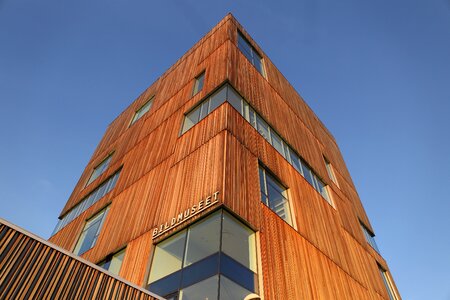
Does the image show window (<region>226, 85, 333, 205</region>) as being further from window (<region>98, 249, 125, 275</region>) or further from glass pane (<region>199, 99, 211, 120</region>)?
window (<region>98, 249, 125, 275</region>)

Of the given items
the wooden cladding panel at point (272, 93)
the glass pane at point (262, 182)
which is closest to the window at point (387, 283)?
the wooden cladding panel at point (272, 93)

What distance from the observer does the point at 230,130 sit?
10906mm

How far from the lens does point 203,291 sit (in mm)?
7523

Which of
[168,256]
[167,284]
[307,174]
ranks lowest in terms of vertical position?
[167,284]

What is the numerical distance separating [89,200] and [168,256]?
36.6 feet

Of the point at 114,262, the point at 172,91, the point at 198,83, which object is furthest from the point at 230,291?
the point at 172,91

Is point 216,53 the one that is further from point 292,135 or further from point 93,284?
point 93,284

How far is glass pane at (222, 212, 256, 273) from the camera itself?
8.16 meters

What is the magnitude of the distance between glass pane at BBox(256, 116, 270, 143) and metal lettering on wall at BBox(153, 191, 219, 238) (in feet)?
17.8

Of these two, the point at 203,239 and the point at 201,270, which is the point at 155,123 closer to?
the point at 203,239

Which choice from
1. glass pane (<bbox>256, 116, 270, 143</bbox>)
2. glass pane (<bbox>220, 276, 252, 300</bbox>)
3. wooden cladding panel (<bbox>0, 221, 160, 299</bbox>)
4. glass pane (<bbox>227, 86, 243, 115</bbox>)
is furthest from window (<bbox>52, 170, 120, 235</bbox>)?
glass pane (<bbox>220, 276, 252, 300</bbox>)

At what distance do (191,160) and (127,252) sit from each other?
4084 millimetres

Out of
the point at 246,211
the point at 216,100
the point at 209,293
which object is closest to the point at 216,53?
the point at 216,100

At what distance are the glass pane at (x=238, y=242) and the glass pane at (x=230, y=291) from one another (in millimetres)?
679
